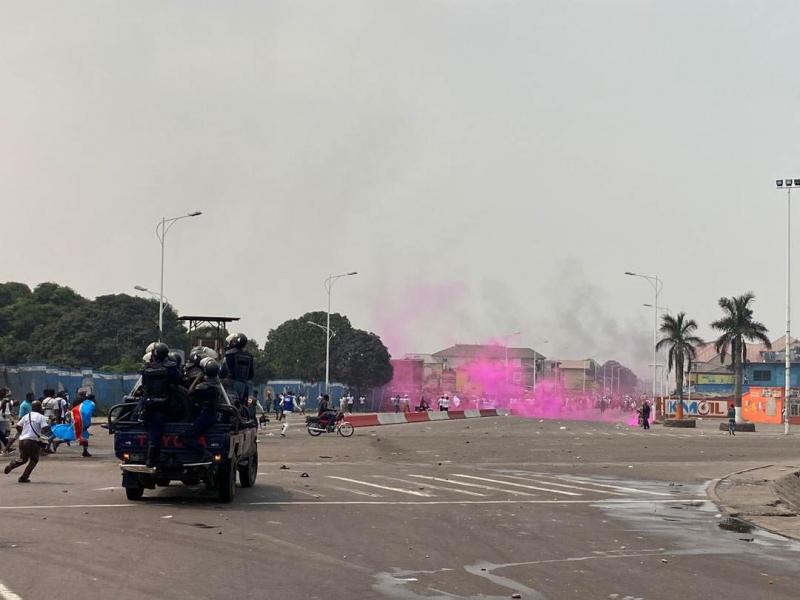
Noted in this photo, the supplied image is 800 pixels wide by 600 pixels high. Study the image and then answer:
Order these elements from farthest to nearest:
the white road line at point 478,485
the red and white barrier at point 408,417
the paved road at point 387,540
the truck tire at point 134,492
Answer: the red and white barrier at point 408,417 < the white road line at point 478,485 < the truck tire at point 134,492 < the paved road at point 387,540

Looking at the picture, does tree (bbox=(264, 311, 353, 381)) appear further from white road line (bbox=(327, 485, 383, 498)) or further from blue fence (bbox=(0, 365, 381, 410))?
white road line (bbox=(327, 485, 383, 498))

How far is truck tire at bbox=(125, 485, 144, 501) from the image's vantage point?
1800 centimetres

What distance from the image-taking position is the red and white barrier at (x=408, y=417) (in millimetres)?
60906

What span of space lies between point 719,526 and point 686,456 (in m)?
20.0

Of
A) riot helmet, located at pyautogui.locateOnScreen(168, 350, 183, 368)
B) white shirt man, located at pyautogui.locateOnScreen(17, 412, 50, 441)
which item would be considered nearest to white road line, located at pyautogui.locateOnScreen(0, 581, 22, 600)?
riot helmet, located at pyautogui.locateOnScreen(168, 350, 183, 368)

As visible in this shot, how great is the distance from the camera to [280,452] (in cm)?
3462

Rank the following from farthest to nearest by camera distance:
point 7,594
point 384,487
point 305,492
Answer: point 384,487 < point 305,492 < point 7,594

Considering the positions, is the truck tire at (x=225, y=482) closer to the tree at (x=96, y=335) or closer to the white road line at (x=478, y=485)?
the white road line at (x=478, y=485)

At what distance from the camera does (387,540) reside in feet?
45.2

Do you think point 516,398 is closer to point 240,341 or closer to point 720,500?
point 240,341

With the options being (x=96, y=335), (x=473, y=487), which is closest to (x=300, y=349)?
(x=96, y=335)

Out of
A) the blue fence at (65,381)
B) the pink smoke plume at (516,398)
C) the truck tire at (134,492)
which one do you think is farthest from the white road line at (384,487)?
the pink smoke plume at (516,398)

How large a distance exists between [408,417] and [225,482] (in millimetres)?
54742

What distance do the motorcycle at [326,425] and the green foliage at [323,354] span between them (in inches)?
3252
